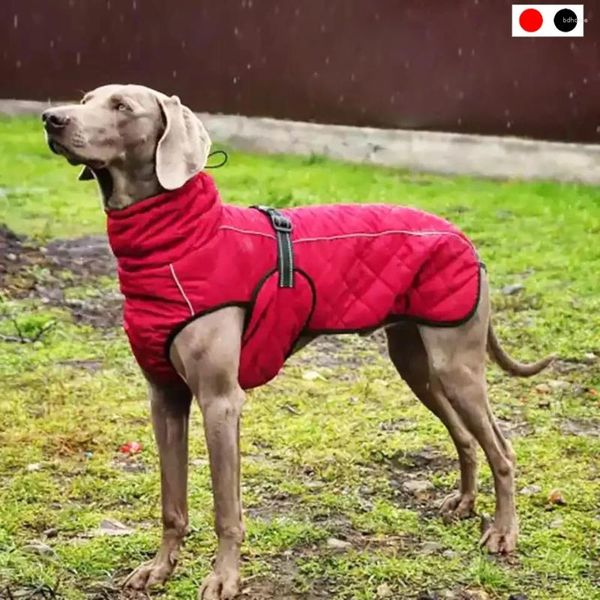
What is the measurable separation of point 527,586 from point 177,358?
1.42m

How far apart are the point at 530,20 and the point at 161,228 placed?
9284 millimetres

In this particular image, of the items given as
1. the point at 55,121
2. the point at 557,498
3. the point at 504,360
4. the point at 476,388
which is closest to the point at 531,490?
the point at 557,498

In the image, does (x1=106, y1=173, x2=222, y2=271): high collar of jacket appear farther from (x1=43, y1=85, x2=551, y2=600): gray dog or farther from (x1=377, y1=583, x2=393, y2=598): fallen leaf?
(x1=377, y1=583, x2=393, y2=598): fallen leaf

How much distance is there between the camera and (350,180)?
11.6 meters

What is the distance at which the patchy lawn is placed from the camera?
13.4ft

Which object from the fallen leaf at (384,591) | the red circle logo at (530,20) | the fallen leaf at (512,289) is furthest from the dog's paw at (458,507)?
the red circle logo at (530,20)

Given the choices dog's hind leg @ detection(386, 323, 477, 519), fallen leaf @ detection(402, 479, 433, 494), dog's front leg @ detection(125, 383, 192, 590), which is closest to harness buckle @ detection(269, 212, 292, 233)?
dog's front leg @ detection(125, 383, 192, 590)

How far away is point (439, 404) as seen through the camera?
4.55 metres

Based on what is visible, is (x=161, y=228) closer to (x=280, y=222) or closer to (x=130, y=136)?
(x=130, y=136)

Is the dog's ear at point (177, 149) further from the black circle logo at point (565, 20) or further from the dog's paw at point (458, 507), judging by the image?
the black circle logo at point (565, 20)

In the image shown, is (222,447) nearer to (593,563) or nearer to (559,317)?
(593,563)

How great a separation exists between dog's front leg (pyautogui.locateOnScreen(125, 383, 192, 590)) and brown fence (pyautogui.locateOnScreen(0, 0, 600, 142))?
8584mm

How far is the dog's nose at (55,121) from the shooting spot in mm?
3502

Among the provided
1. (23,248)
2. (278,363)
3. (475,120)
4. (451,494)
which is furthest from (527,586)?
(475,120)
